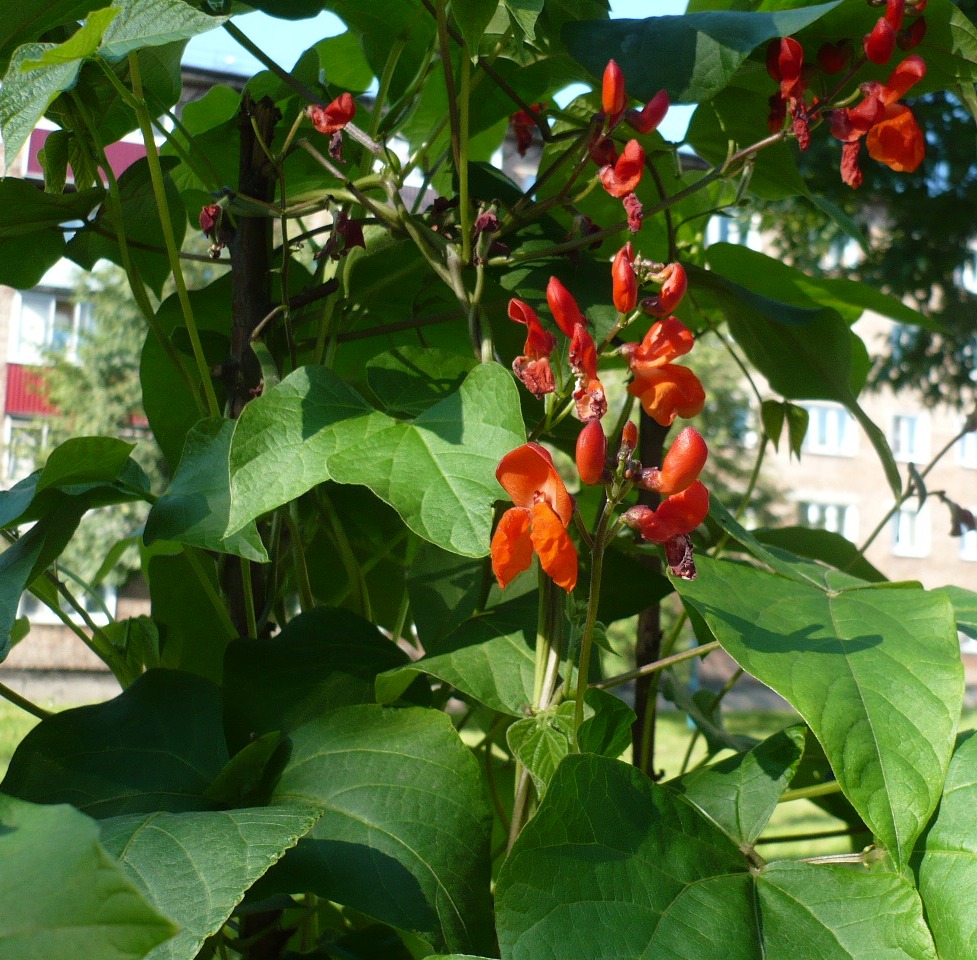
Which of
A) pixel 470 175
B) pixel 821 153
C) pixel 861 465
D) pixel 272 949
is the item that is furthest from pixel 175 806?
pixel 861 465

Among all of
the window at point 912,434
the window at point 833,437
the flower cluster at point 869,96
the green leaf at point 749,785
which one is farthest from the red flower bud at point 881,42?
the window at point 912,434

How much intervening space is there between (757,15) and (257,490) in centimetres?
30

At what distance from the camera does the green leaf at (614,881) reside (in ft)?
1.02

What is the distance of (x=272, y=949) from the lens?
439 mm

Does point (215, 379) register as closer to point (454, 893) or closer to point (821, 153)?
point (454, 893)

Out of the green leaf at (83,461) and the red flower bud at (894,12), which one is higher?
the red flower bud at (894,12)

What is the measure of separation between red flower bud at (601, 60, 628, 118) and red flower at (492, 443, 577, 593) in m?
0.17

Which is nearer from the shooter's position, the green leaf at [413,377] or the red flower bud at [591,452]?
the red flower bud at [591,452]

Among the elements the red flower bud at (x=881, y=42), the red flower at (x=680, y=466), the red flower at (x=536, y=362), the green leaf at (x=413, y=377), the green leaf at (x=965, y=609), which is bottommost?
the green leaf at (x=965, y=609)

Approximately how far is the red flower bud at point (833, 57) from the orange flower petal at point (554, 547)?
311 millimetres

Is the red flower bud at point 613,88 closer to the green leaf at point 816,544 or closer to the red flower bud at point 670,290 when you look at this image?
the red flower bud at point 670,290

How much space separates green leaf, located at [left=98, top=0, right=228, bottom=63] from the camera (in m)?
0.34

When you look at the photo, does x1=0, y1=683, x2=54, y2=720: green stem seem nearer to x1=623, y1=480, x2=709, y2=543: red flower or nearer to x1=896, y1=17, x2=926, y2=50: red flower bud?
x1=623, y1=480, x2=709, y2=543: red flower

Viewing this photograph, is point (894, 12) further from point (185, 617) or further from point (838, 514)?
point (838, 514)
